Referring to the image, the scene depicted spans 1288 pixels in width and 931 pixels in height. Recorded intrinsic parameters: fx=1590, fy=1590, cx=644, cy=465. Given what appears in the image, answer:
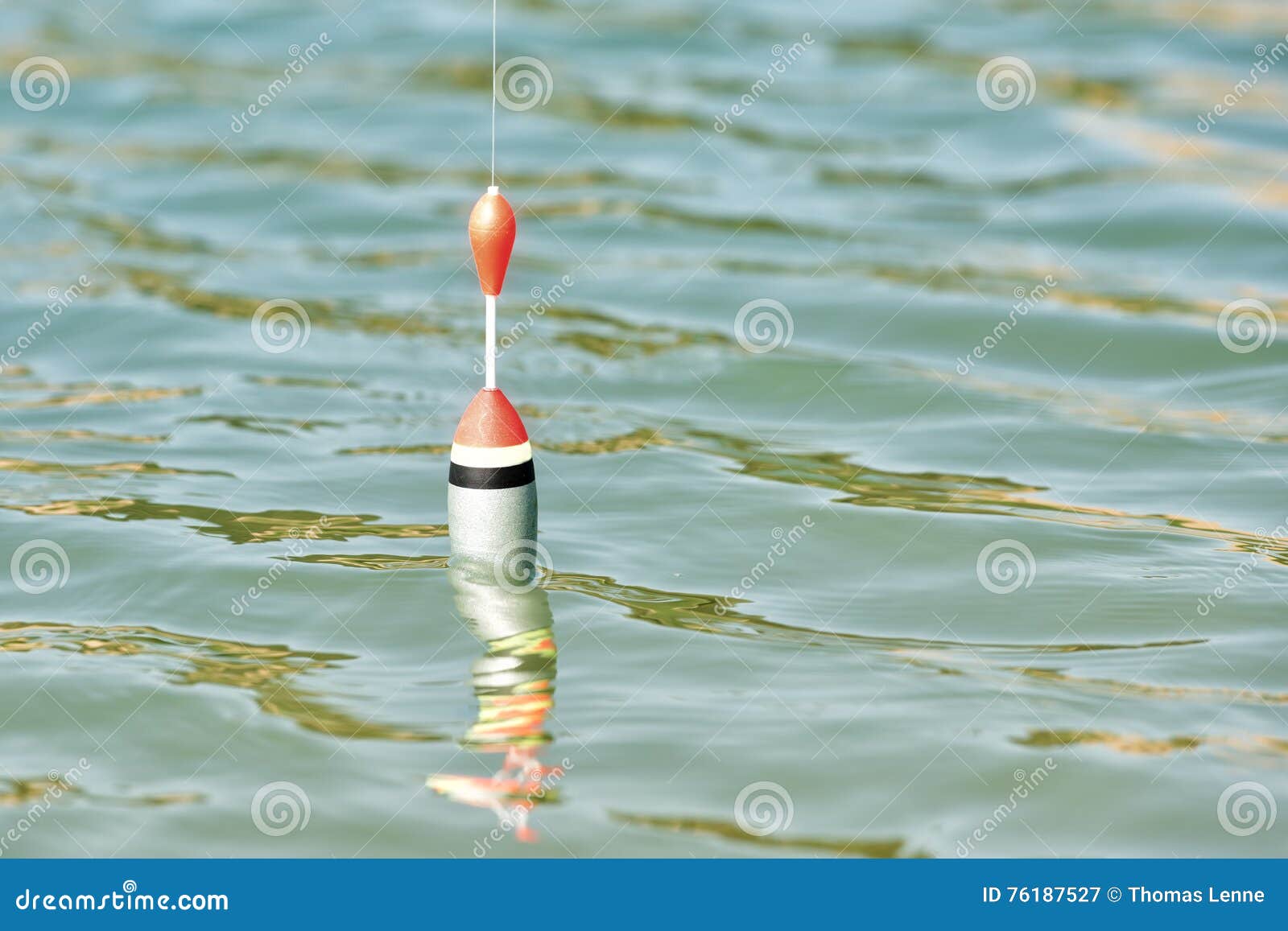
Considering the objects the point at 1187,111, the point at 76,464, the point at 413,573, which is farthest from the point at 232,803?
the point at 1187,111

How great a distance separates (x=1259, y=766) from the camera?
3396 mm

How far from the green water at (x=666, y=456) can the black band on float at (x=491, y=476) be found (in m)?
0.48

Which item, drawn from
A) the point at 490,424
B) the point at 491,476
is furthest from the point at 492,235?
the point at 491,476

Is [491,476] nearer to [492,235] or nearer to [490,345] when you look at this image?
[490,345]

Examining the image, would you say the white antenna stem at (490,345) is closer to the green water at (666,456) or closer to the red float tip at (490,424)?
the red float tip at (490,424)

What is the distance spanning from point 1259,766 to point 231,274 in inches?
197

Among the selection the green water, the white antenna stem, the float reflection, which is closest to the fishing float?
the white antenna stem

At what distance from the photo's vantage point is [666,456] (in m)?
5.17

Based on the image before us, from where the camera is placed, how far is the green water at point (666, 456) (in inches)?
132

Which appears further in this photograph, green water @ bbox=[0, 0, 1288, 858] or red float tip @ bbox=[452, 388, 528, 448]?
red float tip @ bbox=[452, 388, 528, 448]

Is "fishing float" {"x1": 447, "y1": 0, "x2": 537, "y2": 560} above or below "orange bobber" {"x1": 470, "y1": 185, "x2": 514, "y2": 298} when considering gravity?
below

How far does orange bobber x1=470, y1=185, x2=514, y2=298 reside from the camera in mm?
3453

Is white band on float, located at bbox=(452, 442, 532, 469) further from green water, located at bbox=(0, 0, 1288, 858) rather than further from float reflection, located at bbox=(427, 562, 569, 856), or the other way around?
green water, located at bbox=(0, 0, 1288, 858)

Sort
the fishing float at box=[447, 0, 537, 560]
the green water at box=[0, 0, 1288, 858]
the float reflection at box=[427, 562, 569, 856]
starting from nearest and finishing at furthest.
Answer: the float reflection at box=[427, 562, 569, 856]
the green water at box=[0, 0, 1288, 858]
the fishing float at box=[447, 0, 537, 560]
